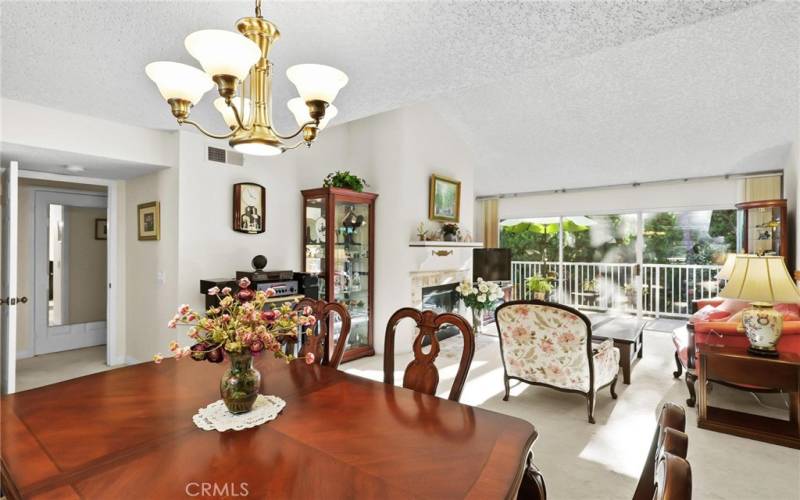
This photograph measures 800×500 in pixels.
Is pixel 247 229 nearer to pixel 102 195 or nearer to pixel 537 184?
pixel 102 195

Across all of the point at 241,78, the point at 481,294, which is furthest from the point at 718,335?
the point at 241,78

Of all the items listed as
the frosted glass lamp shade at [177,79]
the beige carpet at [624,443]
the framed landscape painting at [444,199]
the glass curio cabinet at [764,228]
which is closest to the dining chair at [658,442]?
the beige carpet at [624,443]

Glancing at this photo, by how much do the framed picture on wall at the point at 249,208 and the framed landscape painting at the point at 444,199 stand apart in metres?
2.13

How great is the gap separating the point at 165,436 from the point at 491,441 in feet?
3.22

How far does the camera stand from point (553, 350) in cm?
305

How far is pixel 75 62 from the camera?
2.35 metres

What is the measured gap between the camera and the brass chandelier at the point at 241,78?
1.37 metres

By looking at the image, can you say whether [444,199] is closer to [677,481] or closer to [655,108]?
[655,108]


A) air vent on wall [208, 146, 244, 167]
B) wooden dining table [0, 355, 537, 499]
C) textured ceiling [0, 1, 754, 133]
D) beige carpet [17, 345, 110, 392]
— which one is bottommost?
beige carpet [17, 345, 110, 392]

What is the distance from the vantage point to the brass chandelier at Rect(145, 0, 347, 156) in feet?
4.50

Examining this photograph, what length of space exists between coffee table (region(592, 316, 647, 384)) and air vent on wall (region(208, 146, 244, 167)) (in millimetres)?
3813

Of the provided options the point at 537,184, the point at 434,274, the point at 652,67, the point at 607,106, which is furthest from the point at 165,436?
the point at 537,184

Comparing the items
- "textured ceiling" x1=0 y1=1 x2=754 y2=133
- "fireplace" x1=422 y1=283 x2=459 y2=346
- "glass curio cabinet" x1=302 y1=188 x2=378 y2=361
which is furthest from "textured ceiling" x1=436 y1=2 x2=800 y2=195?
"fireplace" x1=422 y1=283 x2=459 y2=346

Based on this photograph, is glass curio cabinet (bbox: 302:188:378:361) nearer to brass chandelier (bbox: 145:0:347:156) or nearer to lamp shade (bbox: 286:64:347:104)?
brass chandelier (bbox: 145:0:347:156)
